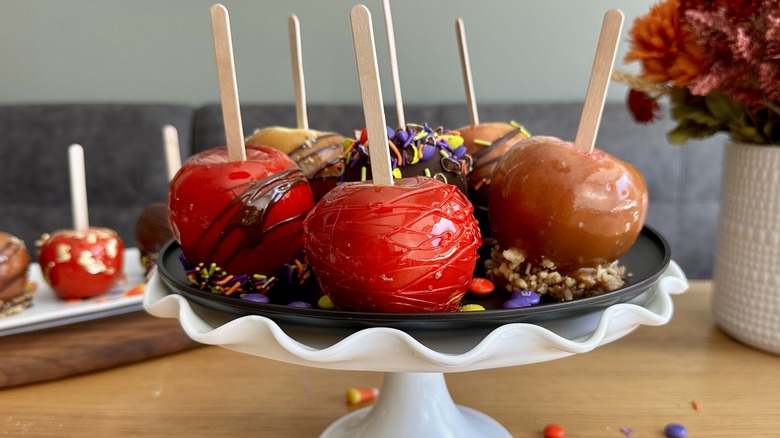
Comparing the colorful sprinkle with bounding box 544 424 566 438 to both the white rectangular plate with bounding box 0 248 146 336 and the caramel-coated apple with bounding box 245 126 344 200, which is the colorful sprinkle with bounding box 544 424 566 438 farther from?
the white rectangular plate with bounding box 0 248 146 336

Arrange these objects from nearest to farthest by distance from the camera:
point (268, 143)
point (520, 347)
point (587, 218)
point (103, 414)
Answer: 1. point (520, 347)
2. point (587, 218)
3. point (103, 414)
4. point (268, 143)

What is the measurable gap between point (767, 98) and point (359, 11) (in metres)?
0.55

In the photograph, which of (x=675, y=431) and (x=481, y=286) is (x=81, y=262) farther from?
(x=675, y=431)

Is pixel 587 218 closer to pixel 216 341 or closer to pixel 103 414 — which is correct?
pixel 216 341

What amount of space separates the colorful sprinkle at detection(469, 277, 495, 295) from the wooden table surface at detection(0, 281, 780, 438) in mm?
163

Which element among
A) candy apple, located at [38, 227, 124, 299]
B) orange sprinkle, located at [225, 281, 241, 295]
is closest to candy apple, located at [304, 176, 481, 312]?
orange sprinkle, located at [225, 281, 241, 295]

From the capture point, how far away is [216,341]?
1.59 feet

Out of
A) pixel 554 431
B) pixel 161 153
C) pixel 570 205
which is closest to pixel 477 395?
pixel 554 431

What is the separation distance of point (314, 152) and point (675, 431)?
0.51 metres

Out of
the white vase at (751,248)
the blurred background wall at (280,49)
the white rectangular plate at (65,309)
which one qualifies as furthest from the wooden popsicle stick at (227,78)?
the blurred background wall at (280,49)

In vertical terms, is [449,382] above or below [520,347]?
below

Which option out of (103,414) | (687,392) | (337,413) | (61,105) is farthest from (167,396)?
(61,105)

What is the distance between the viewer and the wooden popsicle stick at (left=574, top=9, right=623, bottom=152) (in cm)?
56

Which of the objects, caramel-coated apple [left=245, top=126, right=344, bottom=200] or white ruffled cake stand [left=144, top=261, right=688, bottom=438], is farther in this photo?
caramel-coated apple [left=245, top=126, right=344, bottom=200]
